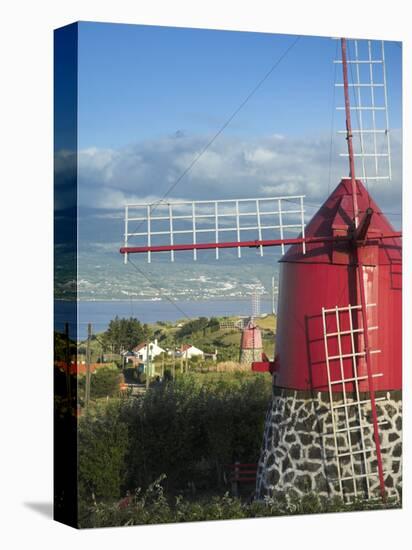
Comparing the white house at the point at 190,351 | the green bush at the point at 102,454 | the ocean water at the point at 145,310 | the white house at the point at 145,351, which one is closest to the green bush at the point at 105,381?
the green bush at the point at 102,454

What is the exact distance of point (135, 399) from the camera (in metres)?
19.5

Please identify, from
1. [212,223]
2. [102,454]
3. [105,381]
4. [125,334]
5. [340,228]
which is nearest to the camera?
[102,454]

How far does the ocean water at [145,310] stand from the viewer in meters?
17.4

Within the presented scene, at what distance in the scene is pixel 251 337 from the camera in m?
20.5

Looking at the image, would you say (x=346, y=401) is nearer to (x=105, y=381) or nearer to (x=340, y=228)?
(x=340, y=228)

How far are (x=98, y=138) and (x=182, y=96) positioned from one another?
1202 mm

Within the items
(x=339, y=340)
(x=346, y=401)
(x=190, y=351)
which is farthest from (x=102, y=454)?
(x=190, y=351)

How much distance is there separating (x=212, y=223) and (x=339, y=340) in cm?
193

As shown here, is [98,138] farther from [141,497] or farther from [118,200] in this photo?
[141,497]

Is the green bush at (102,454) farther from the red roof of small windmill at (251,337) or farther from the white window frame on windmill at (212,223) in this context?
the red roof of small windmill at (251,337)

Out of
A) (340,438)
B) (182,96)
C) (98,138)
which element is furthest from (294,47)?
(340,438)

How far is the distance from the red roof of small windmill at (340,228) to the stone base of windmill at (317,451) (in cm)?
152

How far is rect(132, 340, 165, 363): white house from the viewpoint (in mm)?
A: 20062

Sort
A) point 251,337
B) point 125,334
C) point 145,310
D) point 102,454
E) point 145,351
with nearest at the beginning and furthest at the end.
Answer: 1. point 102,454
2. point 145,310
3. point 125,334
4. point 251,337
5. point 145,351
